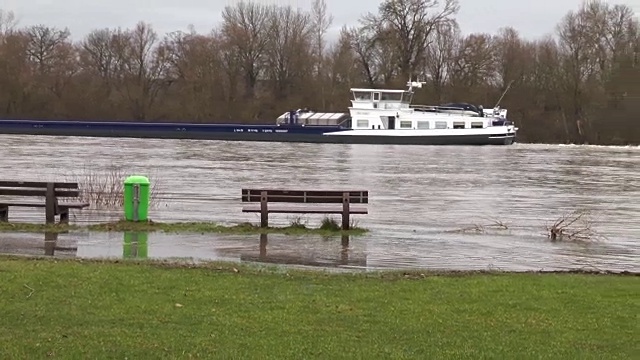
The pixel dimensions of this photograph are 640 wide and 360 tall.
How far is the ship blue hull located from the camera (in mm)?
70312

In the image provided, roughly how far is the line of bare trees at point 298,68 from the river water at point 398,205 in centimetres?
3865

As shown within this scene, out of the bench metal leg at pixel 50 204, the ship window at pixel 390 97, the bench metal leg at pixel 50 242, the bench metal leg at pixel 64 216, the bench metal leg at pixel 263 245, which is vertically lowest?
the bench metal leg at pixel 263 245

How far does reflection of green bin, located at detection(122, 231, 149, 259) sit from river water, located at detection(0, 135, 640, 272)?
13cm

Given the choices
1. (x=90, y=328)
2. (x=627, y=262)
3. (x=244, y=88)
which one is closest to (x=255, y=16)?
(x=244, y=88)

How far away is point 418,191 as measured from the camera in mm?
28859

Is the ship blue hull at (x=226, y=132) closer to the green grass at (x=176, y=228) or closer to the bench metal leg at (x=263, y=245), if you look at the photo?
the green grass at (x=176, y=228)

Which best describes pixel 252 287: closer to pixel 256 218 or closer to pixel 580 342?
pixel 580 342

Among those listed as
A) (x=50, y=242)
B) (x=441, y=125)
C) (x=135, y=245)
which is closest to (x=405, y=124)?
(x=441, y=125)

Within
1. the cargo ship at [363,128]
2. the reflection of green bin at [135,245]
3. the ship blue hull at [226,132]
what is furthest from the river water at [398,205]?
the cargo ship at [363,128]

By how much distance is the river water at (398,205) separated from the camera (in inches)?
522

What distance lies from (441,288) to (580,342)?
8.80 ft

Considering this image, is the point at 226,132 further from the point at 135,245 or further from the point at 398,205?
the point at 135,245

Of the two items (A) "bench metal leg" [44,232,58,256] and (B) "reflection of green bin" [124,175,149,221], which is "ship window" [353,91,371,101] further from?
(A) "bench metal leg" [44,232,58,256]

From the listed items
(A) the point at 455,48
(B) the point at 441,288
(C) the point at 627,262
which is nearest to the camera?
(B) the point at 441,288
